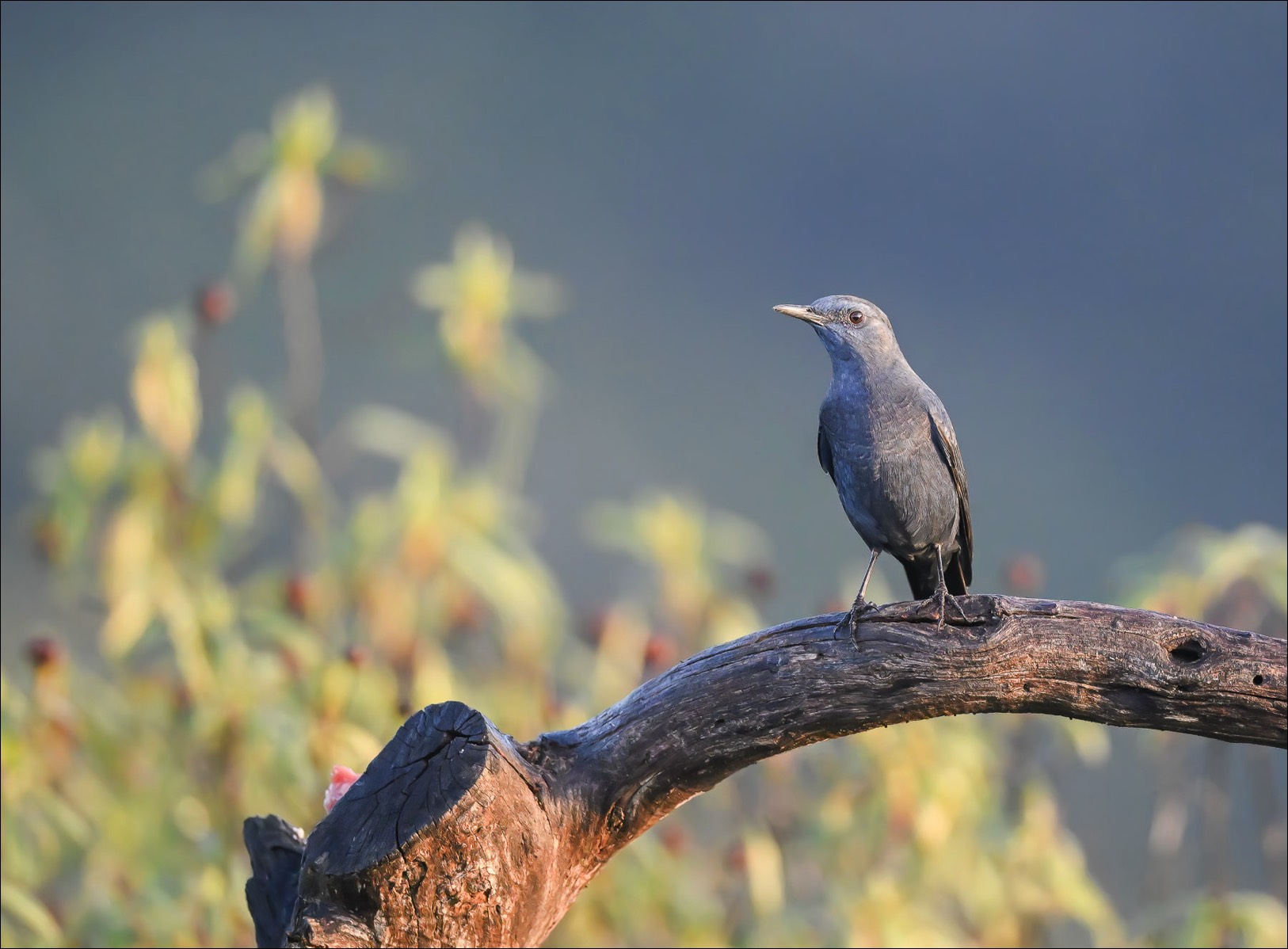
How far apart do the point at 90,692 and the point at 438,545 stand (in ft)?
3.43

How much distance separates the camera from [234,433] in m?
3.46

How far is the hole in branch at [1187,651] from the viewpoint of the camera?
1934 mm

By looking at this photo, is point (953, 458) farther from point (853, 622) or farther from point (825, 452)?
point (853, 622)

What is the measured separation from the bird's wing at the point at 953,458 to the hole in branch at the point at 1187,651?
1.98ft

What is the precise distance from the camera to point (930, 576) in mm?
2686

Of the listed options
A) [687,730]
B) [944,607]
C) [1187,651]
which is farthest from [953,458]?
[687,730]

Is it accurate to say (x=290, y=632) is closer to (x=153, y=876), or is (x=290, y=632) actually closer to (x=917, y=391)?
(x=153, y=876)

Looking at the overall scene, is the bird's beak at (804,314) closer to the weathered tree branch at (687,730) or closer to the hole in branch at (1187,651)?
the weathered tree branch at (687,730)

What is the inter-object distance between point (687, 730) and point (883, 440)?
0.66m

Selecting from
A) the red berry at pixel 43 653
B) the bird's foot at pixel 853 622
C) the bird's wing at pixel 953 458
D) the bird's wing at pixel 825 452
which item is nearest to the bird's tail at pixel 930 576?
the bird's wing at pixel 953 458

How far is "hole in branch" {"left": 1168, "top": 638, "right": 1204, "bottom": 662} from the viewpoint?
1.93 m

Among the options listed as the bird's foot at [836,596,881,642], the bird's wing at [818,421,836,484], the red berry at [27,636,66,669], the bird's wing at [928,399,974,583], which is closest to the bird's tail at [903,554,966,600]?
the bird's wing at [928,399,974,583]

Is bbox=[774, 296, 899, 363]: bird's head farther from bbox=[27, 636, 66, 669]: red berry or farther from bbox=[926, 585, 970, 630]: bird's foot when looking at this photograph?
bbox=[27, 636, 66, 669]: red berry

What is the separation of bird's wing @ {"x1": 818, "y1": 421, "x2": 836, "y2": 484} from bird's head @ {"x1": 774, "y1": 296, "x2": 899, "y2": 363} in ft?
0.49
